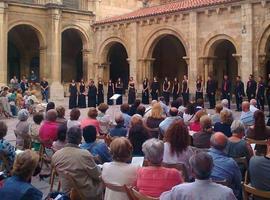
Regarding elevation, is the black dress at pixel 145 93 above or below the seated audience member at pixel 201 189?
above

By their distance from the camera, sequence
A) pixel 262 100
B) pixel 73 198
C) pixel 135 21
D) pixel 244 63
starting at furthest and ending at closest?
pixel 135 21 < pixel 244 63 < pixel 262 100 < pixel 73 198

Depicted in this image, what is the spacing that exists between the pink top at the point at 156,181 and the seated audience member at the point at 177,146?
104 centimetres

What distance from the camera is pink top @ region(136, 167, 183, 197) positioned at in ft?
14.5

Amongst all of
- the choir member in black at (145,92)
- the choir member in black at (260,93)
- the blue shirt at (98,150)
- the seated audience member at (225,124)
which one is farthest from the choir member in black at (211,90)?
the blue shirt at (98,150)

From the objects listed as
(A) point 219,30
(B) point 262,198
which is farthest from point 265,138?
(A) point 219,30

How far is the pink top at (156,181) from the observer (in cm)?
443

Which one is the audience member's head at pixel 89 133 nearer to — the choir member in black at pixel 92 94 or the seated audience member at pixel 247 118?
the seated audience member at pixel 247 118

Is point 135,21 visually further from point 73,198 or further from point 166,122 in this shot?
point 73,198

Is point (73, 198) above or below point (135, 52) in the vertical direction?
below

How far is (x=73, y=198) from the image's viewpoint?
458 cm

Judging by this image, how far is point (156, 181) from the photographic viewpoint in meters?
4.46

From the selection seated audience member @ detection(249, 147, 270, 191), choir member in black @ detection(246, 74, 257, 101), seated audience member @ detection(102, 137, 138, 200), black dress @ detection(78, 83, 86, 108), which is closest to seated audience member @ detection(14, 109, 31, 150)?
seated audience member @ detection(102, 137, 138, 200)

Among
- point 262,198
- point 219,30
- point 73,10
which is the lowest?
point 262,198

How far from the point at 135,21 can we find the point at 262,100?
32.9 feet
